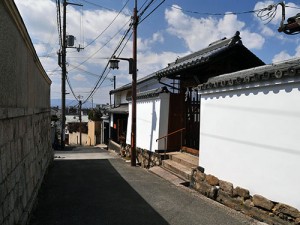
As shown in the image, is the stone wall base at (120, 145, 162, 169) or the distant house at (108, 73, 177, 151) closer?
the stone wall base at (120, 145, 162, 169)

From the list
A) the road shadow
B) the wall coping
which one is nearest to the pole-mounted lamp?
the road shadow

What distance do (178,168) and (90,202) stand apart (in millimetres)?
4052

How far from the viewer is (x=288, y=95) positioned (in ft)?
20.2

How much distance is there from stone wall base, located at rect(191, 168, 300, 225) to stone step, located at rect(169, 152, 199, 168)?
1.36 meters

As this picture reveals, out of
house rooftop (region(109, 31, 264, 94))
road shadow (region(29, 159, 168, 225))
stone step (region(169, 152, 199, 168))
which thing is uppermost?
house rooftop (region(109, 31, 264, 94))

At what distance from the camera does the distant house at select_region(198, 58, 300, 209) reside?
6020 mm

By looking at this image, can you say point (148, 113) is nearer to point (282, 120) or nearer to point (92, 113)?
point (282, 120)

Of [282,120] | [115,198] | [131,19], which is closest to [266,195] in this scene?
[282,120]

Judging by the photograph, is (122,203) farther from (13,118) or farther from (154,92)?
(154,92)

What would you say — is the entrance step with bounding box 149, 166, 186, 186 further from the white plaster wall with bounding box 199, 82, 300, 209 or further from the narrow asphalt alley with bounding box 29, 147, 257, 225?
the white plaster wall with bounding box 199, 82, 300, 209

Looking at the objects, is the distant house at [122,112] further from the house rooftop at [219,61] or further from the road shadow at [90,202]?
the road shadow at [90,202]

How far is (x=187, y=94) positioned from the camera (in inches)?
555

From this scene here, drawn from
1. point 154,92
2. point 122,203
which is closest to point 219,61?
point 154,92

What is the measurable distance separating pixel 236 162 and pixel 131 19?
33.5 feet
